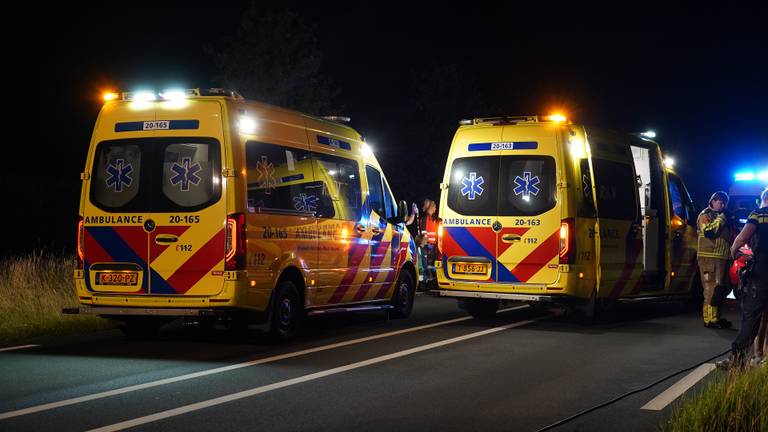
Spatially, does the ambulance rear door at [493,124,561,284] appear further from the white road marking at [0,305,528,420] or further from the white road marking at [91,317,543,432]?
the white road marking at [91,317,543,432]

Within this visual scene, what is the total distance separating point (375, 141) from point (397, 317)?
31.9 m

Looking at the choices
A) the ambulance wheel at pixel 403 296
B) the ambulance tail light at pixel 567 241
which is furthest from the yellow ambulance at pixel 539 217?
the ambulance wheel at pixel 403 296

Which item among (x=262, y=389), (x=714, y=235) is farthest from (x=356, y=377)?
(x=714, y=235)

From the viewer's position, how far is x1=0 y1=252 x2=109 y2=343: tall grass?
496 inches

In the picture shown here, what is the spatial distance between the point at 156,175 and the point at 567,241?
5.34 metres

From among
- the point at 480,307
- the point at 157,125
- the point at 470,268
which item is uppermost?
the point at 157,125

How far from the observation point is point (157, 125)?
37.1 ft

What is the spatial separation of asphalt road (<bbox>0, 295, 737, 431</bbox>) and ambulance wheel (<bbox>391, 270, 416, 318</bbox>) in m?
0.91

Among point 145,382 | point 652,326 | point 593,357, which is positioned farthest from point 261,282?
point 652,326

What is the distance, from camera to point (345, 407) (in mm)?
7836

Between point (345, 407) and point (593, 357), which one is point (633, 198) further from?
point (345, 407)

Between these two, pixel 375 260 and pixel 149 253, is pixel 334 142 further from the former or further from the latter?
pixel 149 253

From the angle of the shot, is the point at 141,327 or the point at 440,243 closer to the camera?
the point at 141,327

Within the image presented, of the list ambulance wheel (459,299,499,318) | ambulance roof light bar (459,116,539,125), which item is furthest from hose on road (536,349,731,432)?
ambulance wheel (459,299,499,318)
